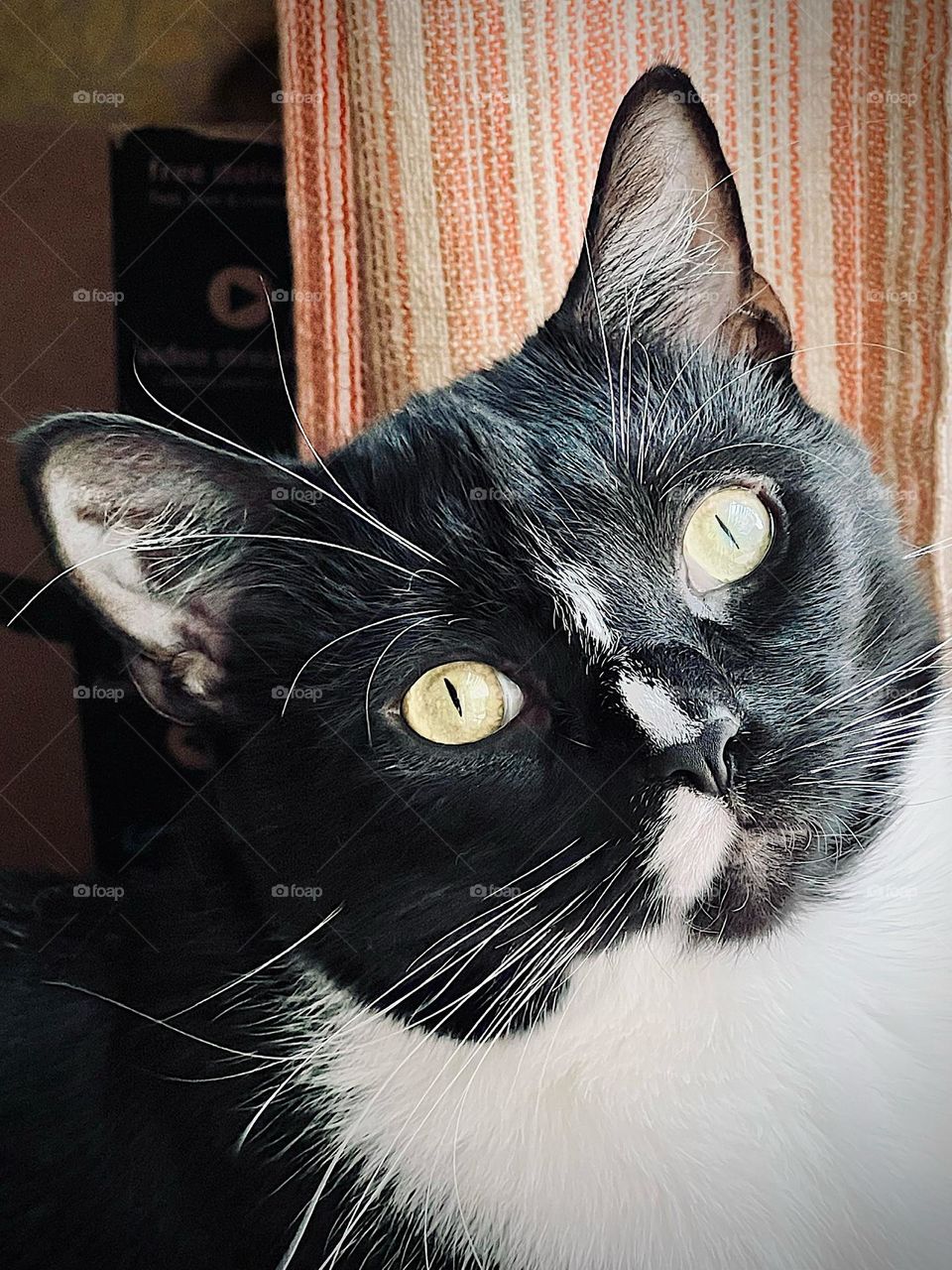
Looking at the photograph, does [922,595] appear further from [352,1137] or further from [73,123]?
[73,123]

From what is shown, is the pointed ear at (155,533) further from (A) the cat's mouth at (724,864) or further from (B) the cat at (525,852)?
(A) the cat's mouth at (724,864)

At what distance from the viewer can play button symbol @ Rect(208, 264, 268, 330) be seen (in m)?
0.96

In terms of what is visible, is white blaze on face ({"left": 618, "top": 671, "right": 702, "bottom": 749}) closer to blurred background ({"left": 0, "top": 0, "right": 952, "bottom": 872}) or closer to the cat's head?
the cat's head

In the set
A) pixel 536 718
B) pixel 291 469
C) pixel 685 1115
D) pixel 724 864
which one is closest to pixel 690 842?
pixel 724 864

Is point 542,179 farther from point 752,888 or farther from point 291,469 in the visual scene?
point 752,888

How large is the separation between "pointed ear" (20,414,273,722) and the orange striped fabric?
121 millimetres

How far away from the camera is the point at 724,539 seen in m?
0.89

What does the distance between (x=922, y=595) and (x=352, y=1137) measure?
2.22ft

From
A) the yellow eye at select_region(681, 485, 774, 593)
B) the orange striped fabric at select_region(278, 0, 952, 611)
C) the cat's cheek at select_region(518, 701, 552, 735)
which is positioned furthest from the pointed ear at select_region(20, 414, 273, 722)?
the yellow eye at select_region(681, 485, 774, 593)

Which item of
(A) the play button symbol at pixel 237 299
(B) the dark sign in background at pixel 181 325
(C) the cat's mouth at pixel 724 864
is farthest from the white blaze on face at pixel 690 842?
(A) the play button symbol at pixel 237 299

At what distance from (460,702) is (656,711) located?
0.52ft

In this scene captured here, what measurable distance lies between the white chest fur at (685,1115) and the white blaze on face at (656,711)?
0.18m

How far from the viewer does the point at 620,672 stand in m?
0.83

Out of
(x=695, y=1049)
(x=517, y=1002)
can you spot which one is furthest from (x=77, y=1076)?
(x=695, y=1049)
